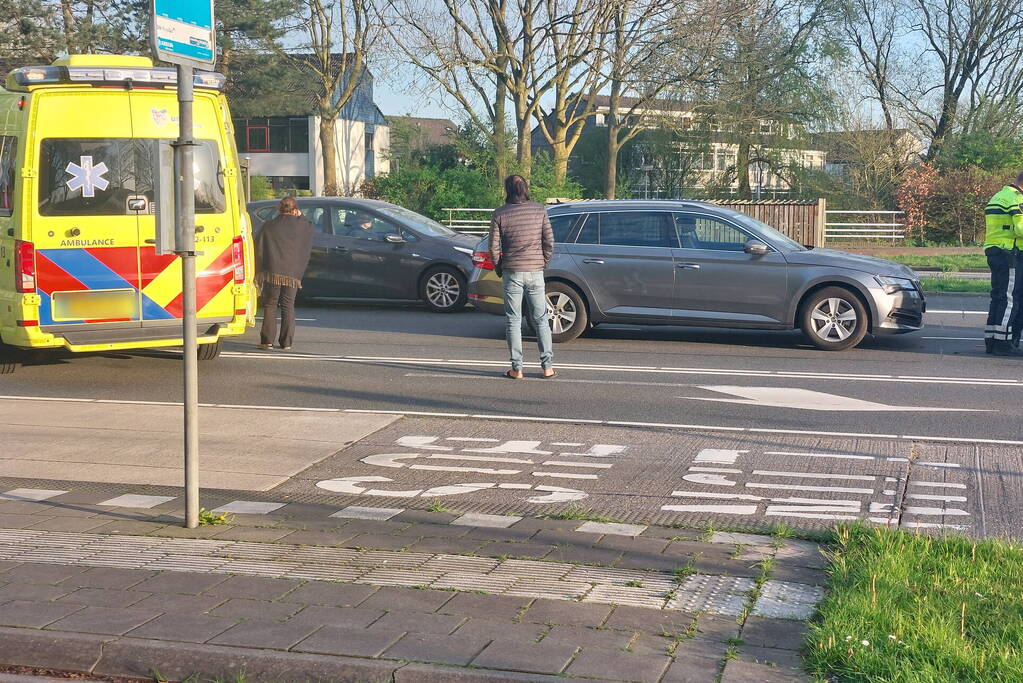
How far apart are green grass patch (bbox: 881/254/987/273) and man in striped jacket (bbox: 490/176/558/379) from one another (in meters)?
13.9

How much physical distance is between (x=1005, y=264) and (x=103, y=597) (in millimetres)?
10148

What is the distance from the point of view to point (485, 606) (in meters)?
4.52

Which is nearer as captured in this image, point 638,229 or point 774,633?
point 774,633

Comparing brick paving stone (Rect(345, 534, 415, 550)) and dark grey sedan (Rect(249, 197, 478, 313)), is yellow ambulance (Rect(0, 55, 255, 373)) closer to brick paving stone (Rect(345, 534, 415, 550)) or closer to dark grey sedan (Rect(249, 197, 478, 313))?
dark grey sedan (Rect(249, 197, 478, 313))

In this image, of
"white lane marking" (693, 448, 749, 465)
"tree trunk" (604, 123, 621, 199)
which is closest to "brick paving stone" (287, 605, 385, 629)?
"white lane marking" (693, 448, 749, 465)

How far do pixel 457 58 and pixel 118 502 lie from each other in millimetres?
31233

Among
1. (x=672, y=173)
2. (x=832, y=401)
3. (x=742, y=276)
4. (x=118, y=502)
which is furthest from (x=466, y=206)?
(x=118, y=502)

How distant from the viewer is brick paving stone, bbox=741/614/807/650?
13.5 ft

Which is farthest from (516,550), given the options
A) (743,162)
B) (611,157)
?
(743,162)

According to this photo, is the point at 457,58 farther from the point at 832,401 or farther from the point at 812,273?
the point at 832,401

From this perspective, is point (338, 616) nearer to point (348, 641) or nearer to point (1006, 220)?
point (348, 641)

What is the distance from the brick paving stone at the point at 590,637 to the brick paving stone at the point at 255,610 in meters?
0.98

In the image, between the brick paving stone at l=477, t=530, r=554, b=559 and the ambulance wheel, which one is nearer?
the brick paving stone at l=477, t=530, r=554, b=559

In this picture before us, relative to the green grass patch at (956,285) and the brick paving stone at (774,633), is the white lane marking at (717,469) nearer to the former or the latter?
the brick paving stone at (774,633)
